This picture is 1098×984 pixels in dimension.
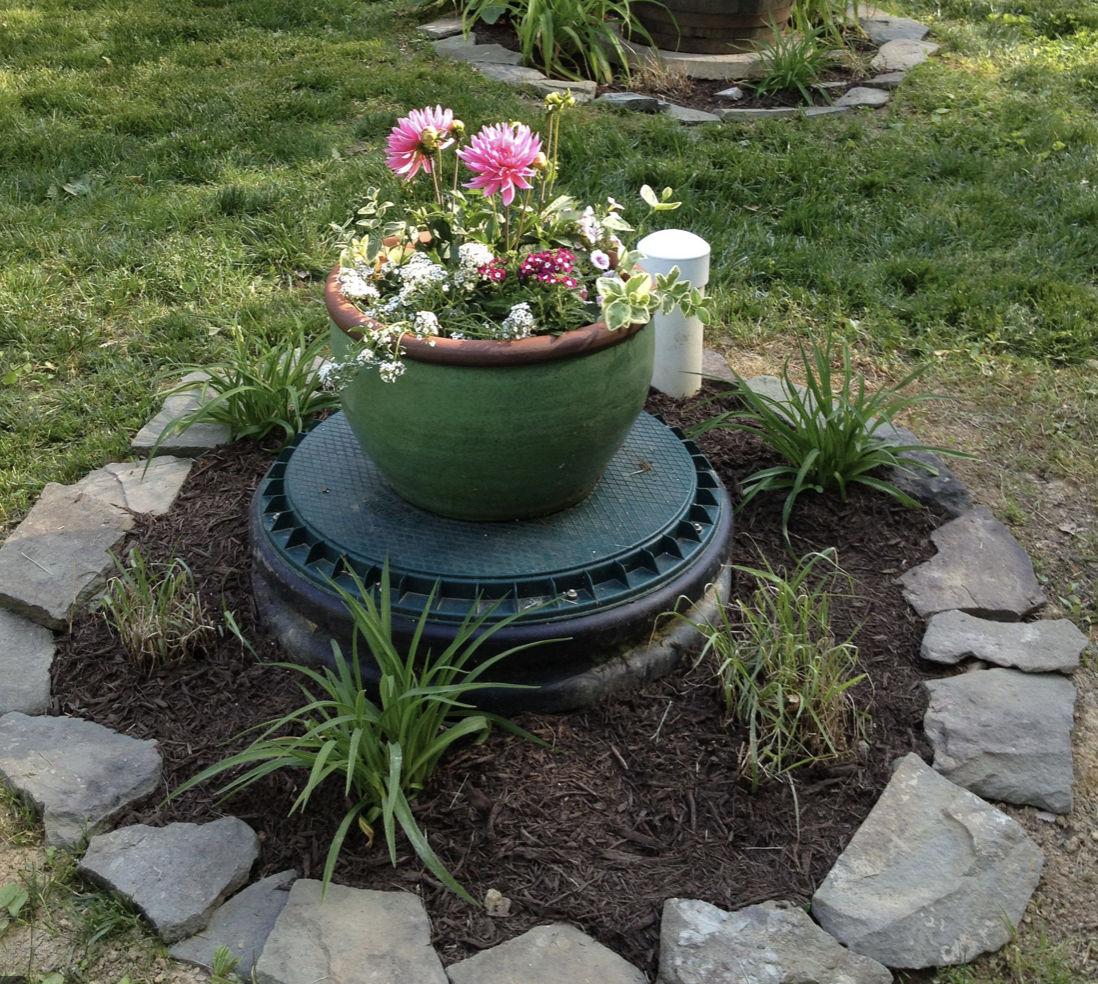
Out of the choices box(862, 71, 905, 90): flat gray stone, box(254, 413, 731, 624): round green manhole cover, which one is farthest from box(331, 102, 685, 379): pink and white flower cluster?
box(862, 71, 905, 90): flat gray stone

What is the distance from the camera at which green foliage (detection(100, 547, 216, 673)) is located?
8.48 feet

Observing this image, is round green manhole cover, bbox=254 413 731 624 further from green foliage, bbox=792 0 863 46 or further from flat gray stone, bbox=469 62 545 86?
green foliage, bbox=792 0 863 46

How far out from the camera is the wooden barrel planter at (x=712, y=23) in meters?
5.98

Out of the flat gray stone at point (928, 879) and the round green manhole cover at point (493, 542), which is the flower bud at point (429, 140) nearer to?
the round green manhole cover at point (493, 542)

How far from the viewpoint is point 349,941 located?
199 centimetres

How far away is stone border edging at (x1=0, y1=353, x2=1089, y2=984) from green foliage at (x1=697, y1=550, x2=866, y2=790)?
176 millimetres

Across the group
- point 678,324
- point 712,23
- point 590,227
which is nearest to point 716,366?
point 678,324

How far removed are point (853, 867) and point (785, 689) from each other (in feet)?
1.29

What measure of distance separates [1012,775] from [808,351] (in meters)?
1.96

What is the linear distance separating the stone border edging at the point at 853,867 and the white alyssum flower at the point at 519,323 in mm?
1145

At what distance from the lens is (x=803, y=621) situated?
2.42 meters

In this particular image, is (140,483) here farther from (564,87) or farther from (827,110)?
(827,110)

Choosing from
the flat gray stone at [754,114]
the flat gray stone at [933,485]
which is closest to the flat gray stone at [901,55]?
the flat gray stone at [754,114]

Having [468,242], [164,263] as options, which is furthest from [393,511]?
[164,263]
